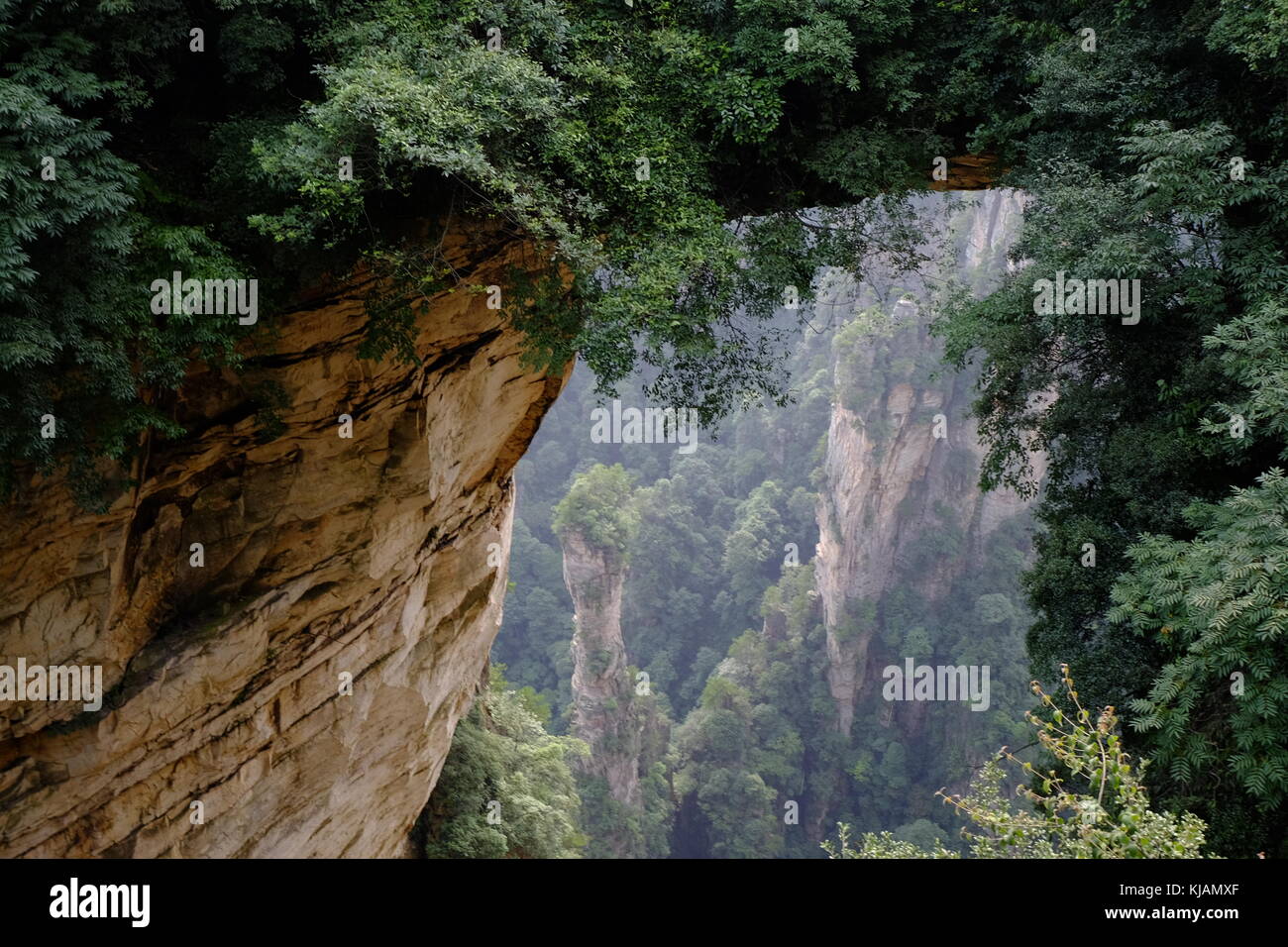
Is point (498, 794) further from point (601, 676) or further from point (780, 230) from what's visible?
point (601, 676)

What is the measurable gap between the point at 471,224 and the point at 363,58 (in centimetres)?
176

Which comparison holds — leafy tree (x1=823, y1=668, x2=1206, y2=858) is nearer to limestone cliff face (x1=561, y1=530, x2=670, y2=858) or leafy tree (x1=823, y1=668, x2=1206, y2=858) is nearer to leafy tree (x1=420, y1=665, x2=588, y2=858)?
leafy tree (x1=420, y1=665, x2=588, y2=858)

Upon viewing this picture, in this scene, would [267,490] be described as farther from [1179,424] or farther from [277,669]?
[1179,424]

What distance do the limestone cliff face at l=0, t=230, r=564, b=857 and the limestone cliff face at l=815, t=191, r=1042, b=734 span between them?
35.4m

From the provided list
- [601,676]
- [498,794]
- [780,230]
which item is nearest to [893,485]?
[601,676]

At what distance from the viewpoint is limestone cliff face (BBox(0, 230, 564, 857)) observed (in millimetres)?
7508

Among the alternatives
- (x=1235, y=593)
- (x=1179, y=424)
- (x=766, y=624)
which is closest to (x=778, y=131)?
(x=1179, y=424)

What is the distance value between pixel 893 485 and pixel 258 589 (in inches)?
1567

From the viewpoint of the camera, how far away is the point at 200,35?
22.0ft

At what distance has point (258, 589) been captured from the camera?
8.79 metres

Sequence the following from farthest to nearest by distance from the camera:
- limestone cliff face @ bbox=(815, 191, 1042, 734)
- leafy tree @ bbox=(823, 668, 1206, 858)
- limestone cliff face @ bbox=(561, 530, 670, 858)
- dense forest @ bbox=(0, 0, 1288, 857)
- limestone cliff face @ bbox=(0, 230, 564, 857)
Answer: limestone cliff face @ bbox=(815, 191, 1042, 734), limestone cliff face @ bbox=(561, 530, 670, 858), limestone cliff face @ bbox=(0, 230, 564, 857), dense forest @ bbox=(0, 0, 1288, 857), leafy tree @ bbox=(823, 668, 1206, 858)

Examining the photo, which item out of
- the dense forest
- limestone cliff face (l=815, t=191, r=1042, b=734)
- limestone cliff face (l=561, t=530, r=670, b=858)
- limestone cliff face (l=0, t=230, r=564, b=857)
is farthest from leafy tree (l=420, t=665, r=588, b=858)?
limestone cliff face (l=815, t=191, r=1042, b=734)

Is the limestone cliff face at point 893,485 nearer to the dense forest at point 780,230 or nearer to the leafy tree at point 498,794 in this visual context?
the leafy tree at point 498,794

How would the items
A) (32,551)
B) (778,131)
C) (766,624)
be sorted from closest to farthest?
(32,551), (778,131), (766,624)
